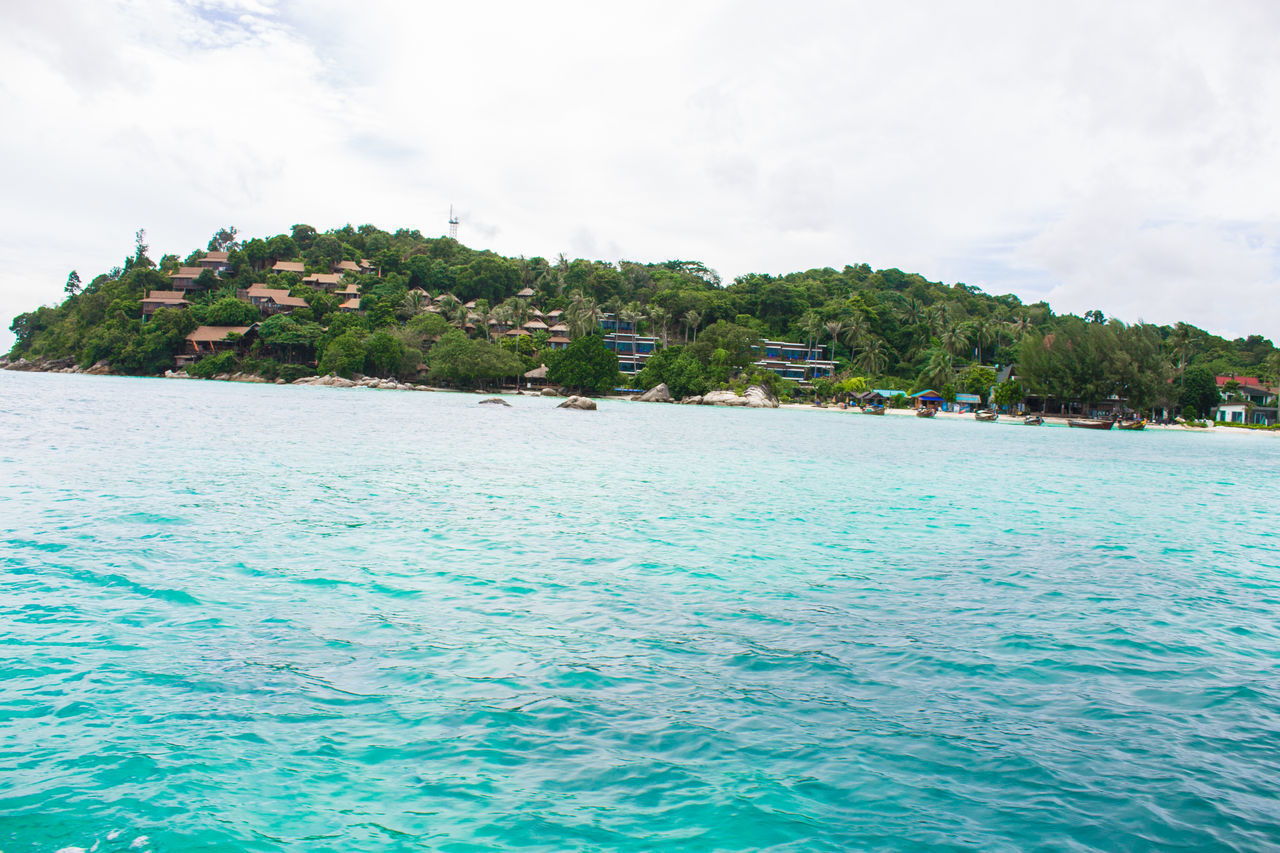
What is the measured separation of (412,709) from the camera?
517cm

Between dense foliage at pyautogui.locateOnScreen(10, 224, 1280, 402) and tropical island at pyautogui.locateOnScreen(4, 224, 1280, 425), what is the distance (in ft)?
0.94

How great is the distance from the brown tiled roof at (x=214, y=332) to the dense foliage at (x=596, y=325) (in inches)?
48.9

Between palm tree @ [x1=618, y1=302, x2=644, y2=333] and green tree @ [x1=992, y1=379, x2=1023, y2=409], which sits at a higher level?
palm tree @ [x1=618, y1=302, x2=644, y2=333]

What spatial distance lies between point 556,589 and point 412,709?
10.8 ft

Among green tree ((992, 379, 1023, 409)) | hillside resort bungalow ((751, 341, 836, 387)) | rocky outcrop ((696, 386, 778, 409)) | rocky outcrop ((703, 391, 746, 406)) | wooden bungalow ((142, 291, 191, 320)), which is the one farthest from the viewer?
hillside resort bungalow ((751, 341, 836, 387))

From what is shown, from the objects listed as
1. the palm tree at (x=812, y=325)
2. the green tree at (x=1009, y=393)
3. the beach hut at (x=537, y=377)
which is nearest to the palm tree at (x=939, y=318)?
the palm tree at (x=812, y=325)

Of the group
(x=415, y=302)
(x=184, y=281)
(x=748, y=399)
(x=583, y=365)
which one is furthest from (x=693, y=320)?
(x=184, y=281)

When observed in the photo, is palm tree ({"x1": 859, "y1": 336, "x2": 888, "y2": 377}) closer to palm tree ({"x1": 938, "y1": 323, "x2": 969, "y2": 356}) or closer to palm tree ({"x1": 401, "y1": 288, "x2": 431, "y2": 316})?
palm tree ({"x1": 938, "y1": 323, "x2": 969, "y2": 356})

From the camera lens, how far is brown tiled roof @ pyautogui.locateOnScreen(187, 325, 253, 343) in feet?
290

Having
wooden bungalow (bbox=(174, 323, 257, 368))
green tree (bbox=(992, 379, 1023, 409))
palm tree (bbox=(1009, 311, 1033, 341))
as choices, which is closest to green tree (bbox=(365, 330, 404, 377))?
wooden bungalow (bbox=(174, 323, 257, 368))

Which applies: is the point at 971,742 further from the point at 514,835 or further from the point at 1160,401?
the point at 1160,401

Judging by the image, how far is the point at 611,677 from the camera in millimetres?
5859

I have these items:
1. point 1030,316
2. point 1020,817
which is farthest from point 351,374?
point 1030,316

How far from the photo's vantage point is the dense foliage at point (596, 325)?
81000 millimetres
